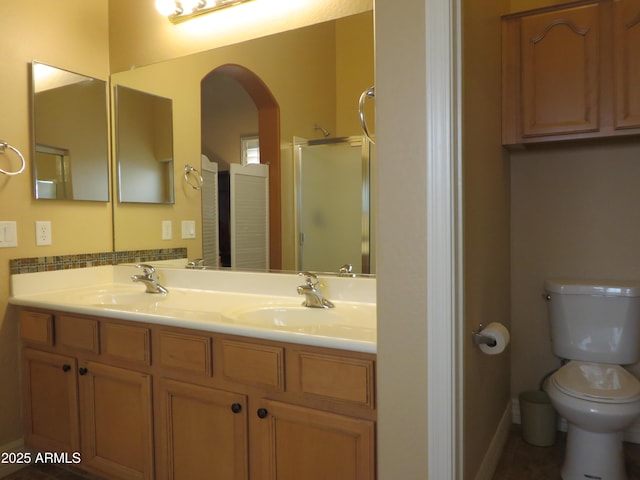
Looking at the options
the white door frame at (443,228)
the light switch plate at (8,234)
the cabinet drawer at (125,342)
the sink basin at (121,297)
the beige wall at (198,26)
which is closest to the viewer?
the white door frame at (443,228)

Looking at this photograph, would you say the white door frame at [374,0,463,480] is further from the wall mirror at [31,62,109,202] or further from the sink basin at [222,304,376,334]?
the wall mirror at [31,62,109,202]

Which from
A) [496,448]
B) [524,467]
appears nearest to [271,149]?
[496,448]

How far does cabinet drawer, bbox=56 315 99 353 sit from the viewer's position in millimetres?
1856

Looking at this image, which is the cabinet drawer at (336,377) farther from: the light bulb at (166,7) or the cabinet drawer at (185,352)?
the light bulb at (166,7)

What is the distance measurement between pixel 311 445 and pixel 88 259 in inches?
64.2

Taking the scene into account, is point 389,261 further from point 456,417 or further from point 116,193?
point 116,193

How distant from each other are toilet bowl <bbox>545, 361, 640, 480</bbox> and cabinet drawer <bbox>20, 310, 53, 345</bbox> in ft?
7.06

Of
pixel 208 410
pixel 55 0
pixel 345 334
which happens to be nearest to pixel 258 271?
pixel 208 410

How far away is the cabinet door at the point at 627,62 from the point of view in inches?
73.9

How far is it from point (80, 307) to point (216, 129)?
3.25 ft

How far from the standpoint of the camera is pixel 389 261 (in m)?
1.24

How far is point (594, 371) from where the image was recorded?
2.05 meters

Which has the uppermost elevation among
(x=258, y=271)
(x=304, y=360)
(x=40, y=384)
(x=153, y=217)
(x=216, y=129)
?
(x=216, y=129)

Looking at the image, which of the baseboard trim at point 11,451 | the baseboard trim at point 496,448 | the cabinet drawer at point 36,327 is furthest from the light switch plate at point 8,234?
the baseboard trim at point 496,448
